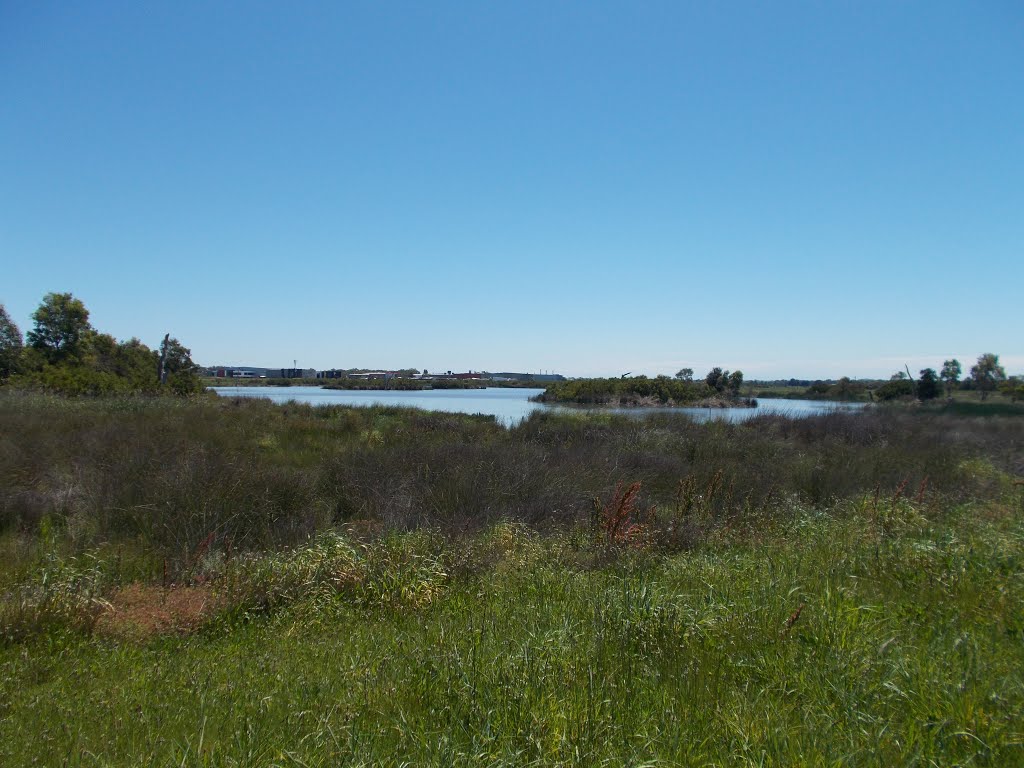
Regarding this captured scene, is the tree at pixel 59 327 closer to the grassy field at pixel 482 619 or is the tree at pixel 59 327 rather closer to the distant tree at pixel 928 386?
the grassy field at pixel 482 619

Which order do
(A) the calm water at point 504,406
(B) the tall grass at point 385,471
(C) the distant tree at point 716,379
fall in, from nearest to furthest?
(B) the tall grass at point 385,471, (A) the calm water at point 504,406, (C) the distant tree at point 716,379

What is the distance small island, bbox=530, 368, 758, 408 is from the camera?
135 feet

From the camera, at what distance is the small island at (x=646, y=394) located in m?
41.1

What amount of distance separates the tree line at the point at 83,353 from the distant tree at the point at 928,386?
49.3m

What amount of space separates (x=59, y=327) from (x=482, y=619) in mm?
40365

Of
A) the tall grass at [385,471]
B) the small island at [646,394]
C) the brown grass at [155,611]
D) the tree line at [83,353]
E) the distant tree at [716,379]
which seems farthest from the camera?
the distant tree at [716,379]

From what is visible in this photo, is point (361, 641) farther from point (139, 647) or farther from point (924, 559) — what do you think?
point (924, 559)

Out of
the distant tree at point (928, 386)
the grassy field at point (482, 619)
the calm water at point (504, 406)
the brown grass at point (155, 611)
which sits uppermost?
the distant tree at point (928, 386)

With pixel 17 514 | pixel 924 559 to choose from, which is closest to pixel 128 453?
pixel 17 514

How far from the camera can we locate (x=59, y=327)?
34.7m

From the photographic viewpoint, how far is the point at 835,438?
20234 millimetres

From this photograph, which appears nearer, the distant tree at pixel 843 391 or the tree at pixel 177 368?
the tree at pixel 177 368

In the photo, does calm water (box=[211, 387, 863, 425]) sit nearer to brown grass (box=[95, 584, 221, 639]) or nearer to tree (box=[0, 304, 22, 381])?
tree (box=[0, 304, 22, 381])

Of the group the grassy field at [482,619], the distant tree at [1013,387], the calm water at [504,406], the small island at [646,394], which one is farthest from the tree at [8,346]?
the distant tree at [1013,387]
